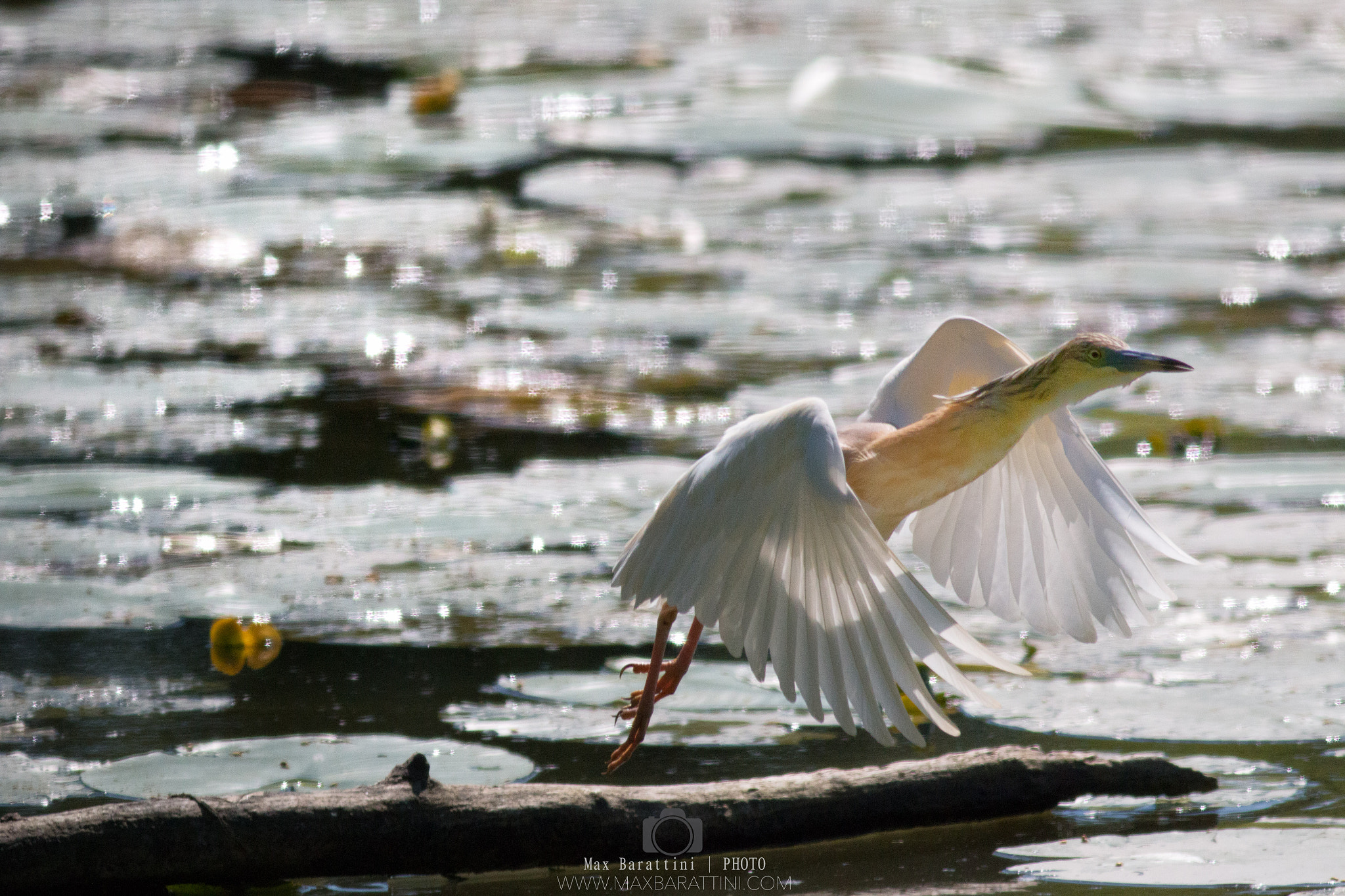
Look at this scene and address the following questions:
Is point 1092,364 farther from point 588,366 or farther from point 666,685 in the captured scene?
point 588,366

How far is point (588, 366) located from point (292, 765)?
10.8 ft

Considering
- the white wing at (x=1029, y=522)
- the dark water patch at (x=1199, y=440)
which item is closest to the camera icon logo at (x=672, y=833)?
the white wing at (x=1029, y=522)

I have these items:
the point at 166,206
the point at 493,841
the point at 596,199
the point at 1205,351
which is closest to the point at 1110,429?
the point at 1205,351

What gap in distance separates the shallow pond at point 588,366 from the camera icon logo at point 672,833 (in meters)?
0.14

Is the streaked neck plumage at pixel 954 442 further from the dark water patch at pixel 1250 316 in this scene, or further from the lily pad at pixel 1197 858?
the dark water patch at pixel 1250 316

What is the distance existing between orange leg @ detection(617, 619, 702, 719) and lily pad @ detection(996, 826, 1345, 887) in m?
0.66

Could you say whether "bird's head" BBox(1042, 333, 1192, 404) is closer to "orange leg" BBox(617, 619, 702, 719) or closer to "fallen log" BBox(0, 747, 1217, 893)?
"fallen log" BBox(0, 747, 1217, 893)

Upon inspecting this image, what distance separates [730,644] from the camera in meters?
2.57

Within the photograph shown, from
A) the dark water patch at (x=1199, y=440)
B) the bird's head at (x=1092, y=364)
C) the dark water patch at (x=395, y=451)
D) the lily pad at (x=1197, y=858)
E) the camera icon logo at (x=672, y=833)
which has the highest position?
the bird's head at (x=1092, y=364)

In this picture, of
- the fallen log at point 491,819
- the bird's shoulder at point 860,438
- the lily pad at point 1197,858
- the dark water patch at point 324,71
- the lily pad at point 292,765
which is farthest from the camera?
the dark water patch at point 324,71

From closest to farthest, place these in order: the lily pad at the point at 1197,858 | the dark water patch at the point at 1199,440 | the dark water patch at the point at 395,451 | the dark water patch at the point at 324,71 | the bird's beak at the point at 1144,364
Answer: the lily pad at the point at 1197,858
the bird's beak at the point at 1144,364
the dark water patch at the point at 395,451
the dark water patch at the point at 1199,440
the dark water patch at the point at 324,71

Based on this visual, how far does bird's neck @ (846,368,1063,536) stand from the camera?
292 cm

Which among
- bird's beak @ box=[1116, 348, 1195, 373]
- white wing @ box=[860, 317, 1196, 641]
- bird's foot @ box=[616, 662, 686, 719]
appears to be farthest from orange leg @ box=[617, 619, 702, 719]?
bird's beak @ box=[1116, 348, 1195, 373]

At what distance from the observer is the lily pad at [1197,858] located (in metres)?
2.55
